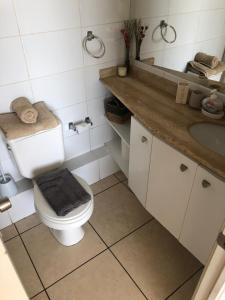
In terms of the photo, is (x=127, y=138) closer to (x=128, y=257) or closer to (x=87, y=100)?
(x=87, y=100)

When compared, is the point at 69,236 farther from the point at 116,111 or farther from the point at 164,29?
the point at 164,29

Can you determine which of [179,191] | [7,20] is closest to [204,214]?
[179,191]

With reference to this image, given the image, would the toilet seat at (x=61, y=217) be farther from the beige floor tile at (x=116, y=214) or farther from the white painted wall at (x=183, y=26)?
the white painted wall at (x=183, y=26)

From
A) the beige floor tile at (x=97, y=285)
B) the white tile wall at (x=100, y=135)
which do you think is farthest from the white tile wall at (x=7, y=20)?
the beige floor tile at (x=97, y=285)

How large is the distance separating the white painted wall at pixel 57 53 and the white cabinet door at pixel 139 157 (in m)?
0.58

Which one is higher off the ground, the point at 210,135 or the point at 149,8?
the point at 149,8

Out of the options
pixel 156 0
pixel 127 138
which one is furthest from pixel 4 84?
pixel 156 0

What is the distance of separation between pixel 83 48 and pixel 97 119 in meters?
0.60

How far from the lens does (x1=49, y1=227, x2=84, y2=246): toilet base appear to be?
1686 millimetres

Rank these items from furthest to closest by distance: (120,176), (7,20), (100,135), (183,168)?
(120,176)
(100,135)
(7,20)
(183,168)

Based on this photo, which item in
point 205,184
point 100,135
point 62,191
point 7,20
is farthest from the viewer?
point 100,135

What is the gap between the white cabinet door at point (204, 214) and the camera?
3.64ft

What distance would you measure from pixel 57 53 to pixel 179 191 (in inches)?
46.4

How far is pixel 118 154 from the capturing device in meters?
2.10
